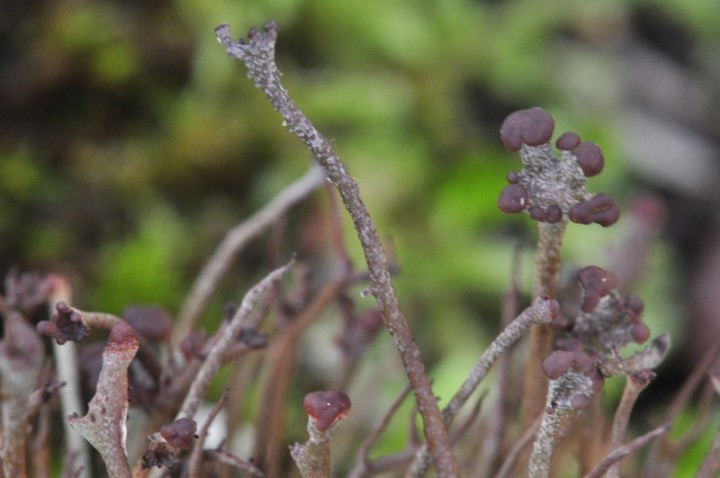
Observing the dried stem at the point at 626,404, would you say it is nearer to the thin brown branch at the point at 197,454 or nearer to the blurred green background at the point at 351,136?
the thin brown branch at the point at 197,454

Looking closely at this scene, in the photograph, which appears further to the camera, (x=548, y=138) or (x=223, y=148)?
(x=223, y=148)

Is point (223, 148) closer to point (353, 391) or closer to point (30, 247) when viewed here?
point (30, 247)

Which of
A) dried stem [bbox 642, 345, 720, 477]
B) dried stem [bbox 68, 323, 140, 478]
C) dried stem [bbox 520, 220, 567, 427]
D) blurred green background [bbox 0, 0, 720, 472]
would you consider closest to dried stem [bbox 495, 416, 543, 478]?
dried stem [bbox 520, 220, 567, 427]

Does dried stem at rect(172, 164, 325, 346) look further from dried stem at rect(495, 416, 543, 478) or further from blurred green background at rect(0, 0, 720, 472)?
blurred green background at rect(0, 0, 720, 472)


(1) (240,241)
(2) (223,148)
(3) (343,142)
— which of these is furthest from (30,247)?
(1) (240,241)

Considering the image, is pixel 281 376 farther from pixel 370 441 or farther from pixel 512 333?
pixel 512 333

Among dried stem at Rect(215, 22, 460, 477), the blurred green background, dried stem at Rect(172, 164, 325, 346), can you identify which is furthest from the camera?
the blurred green background

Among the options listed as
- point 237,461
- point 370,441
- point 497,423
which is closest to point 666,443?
point 497,423
